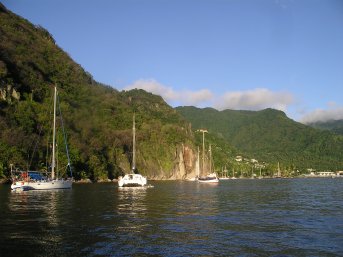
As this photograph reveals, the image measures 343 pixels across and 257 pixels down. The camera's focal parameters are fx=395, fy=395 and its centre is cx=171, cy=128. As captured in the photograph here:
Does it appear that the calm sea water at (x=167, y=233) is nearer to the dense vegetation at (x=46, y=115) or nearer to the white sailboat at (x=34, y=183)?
the white sailboat at (x=34, y=183)

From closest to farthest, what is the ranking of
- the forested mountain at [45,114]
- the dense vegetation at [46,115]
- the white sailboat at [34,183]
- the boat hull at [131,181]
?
the white sailboat at [34,183]
the boat hull at [131,181]
the dense vegetation at [46,115]
the forested mountain at [45,114]

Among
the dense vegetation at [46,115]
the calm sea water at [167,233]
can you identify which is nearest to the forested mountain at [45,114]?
the dense vegetation at [46,115]

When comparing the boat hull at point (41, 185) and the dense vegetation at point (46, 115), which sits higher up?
the dense vegetation at point (46, 115)

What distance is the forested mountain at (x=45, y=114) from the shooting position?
4190 inches

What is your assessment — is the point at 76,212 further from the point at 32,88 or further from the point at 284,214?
the point at 32,88

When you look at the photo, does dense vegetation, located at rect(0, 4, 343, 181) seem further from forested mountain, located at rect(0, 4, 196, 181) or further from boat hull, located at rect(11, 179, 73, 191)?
boat hull, located at rect(11, 179, 73, 191)

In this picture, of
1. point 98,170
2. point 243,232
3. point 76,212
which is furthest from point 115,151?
point 243,232

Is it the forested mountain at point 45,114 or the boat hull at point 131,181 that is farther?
the forested mountain at point 45,114

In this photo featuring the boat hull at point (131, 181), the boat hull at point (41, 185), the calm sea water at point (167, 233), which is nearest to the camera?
the calm sea water at point (167, 233)

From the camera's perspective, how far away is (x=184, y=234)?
76.4 feet

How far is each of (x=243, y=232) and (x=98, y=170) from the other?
4600 inches

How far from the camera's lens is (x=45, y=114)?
121 m

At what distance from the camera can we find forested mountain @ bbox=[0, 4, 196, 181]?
106m

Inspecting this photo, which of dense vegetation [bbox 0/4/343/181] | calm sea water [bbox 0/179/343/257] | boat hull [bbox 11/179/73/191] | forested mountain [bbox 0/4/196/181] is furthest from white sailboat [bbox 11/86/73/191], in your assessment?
calm sea water [bbox 0/179/343/257]
